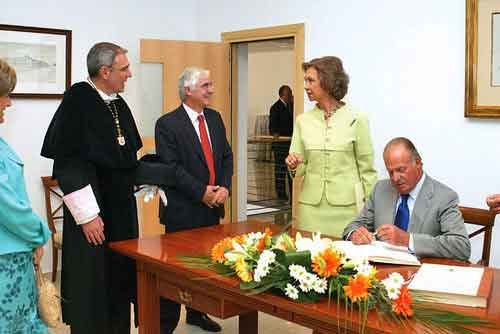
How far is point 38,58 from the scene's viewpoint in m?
5.04

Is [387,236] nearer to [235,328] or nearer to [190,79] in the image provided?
[190,79]

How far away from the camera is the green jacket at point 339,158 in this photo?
3.35 metres

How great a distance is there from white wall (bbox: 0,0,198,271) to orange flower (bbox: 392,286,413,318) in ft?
13.0

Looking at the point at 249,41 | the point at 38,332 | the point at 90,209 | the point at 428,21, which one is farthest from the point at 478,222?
the point at 249,41

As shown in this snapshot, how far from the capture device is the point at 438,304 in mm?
1837

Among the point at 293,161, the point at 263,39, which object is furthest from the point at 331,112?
the point at 263,39

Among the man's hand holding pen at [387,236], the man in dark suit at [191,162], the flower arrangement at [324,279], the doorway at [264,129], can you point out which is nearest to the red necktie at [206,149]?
the man in dark suit at [191,162]

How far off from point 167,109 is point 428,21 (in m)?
2.47

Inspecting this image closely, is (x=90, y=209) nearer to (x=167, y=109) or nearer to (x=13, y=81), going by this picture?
(x=13, y=81)

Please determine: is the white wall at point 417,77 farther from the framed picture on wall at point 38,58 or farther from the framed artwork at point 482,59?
the framed picture on wall at point 38,58

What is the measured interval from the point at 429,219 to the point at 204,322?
185 cm

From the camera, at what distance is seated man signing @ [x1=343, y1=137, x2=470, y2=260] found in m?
2.38

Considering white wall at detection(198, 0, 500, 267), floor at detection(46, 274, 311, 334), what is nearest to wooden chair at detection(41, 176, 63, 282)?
floor at detection(46, 274, 311, 334)

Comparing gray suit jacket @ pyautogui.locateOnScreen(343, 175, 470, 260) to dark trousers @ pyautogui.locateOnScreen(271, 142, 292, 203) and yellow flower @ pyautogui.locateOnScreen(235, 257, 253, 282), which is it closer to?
yellow flower @ pyautogui.locateOnScreen(235, 257, 253, 282)
